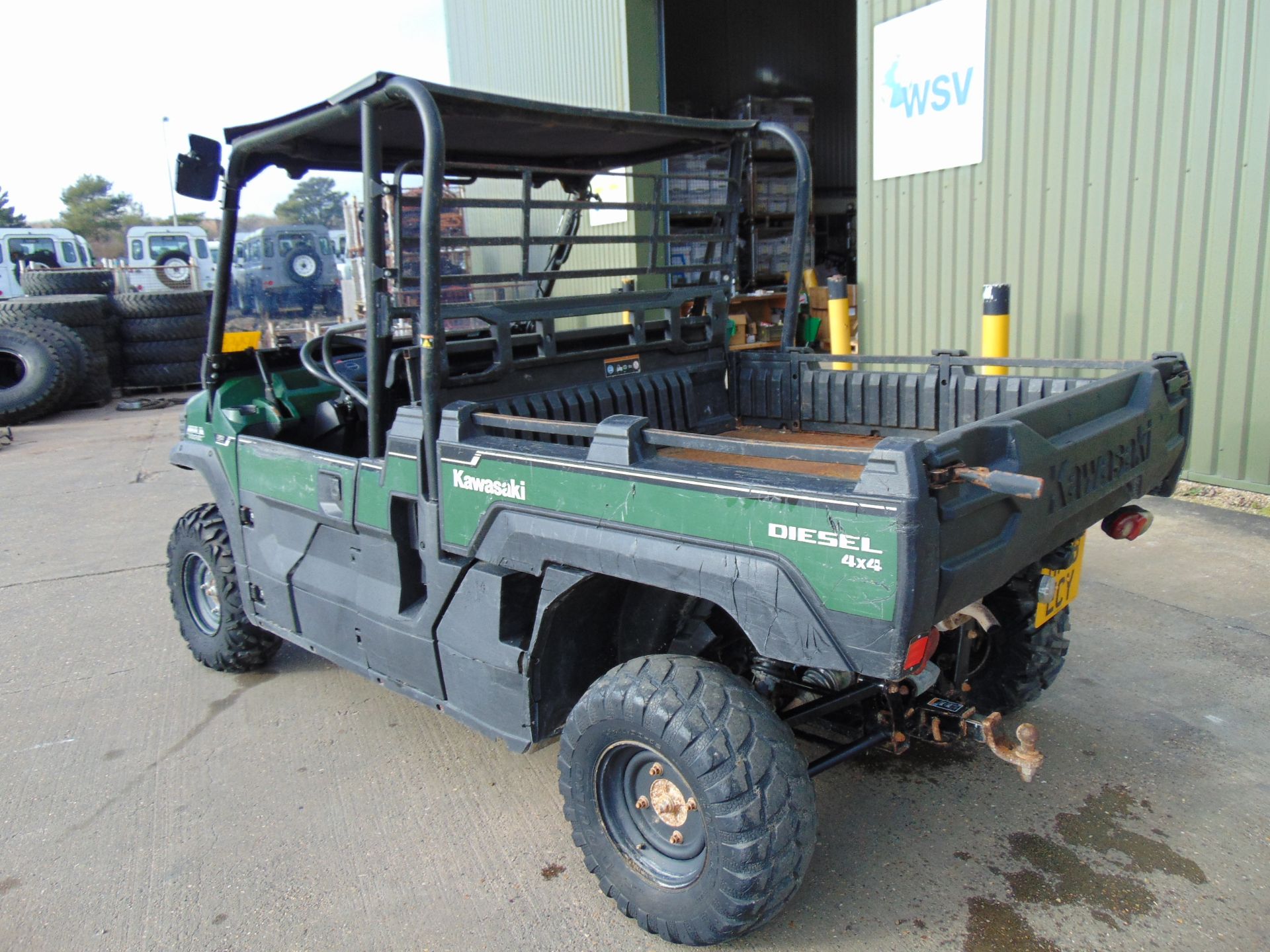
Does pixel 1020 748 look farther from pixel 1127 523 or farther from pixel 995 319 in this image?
pixel 995 319

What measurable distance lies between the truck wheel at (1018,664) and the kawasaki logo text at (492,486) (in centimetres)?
168

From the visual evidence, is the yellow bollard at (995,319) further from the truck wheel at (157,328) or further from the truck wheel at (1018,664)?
the truck wheel at (157,328)

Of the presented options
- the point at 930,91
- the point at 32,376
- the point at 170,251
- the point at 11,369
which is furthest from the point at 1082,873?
the point at 170,251

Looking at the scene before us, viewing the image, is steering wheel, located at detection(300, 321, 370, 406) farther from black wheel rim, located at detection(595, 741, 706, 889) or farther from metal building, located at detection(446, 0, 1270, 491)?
metal building, located at detection(446, 0, 1270, 491)

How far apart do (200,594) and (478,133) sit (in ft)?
8.26

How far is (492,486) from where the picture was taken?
2740 mm

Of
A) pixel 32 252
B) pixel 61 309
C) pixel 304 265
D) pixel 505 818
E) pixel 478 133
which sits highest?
pixel 32 252

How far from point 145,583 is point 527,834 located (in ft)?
12.6

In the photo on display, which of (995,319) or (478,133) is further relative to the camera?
(995,319)

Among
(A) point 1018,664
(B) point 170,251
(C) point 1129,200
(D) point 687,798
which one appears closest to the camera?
(D) point 687,798

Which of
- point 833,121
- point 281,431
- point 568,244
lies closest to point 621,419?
point 568,244

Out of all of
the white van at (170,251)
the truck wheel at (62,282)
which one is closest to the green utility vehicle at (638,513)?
the truck wheel at (62,282)

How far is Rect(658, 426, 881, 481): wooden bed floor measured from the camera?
351 centimetres

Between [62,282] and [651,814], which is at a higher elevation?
[62,282]
